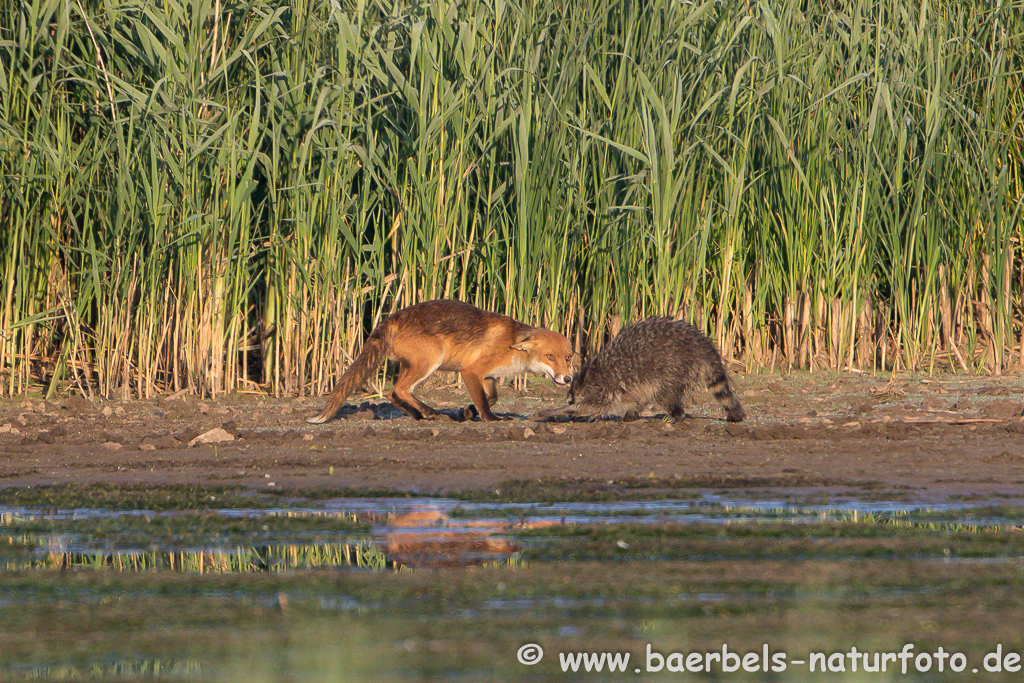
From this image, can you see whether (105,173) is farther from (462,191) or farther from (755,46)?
(755,46)

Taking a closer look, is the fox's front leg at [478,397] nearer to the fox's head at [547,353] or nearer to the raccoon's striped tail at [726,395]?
the fox's head at [547,353]

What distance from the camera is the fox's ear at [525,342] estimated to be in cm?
773

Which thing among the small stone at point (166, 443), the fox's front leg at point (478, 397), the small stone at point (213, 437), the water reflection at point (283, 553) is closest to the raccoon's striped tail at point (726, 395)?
the fox's front leg at point (478, 397)

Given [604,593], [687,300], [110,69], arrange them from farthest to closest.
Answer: [687,300]
[110,69]
[604,593]

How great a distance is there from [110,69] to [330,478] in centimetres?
407

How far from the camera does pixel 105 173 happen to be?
27.5 feet

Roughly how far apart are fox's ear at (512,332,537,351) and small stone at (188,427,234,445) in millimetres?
1950

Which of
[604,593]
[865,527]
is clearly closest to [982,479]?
[865,527]

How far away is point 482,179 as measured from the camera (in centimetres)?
874

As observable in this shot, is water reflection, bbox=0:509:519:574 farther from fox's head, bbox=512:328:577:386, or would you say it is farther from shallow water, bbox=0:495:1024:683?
fox's head, bbox=512:328:577:386

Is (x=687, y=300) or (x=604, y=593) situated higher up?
(x=687, y=300)

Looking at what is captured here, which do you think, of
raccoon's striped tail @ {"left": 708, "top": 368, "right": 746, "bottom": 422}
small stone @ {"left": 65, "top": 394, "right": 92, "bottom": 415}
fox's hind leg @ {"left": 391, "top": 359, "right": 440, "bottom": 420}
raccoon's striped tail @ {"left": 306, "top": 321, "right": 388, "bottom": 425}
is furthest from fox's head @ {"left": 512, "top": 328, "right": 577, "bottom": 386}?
small stone @ {"left": 65, "top": 394, "right": 92, "bottom": 415}

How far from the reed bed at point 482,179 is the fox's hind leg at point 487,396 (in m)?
0.75

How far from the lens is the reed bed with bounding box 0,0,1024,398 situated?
818cm
